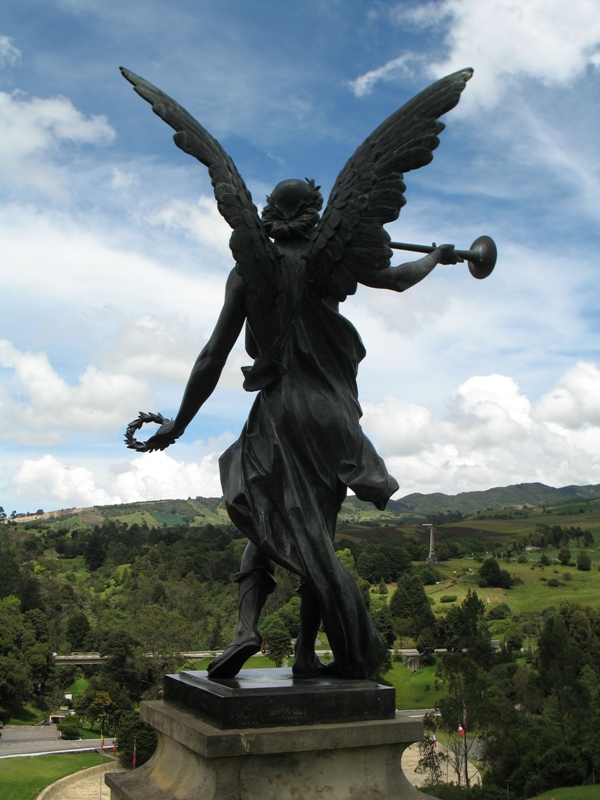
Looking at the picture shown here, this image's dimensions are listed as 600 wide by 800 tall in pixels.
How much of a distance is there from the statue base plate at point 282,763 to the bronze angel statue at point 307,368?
0.53 metres

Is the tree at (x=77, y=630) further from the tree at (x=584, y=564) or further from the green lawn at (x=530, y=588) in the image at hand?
the tree at (x=584, y=564)

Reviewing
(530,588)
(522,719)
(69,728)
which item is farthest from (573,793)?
(530,588)

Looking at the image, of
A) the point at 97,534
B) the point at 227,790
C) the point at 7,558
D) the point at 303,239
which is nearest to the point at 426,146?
the point at 303,239

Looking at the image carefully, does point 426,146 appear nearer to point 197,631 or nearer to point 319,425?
point 319,425

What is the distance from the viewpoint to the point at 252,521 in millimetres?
4996

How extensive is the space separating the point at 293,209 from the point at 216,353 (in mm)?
1158

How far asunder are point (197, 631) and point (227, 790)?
3147 inches

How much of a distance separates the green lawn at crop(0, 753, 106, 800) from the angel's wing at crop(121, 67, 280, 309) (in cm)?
4346

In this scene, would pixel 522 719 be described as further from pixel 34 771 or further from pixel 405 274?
pixel 405 274

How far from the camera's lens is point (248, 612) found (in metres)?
5.01

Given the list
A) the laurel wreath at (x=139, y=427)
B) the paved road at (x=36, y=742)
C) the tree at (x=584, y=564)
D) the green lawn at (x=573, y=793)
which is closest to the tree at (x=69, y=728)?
the paved road at (x=36, y=742)

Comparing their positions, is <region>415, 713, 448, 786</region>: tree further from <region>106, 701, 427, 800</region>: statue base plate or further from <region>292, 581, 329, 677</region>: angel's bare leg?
<region>106, 701, 427, 800</region>: statue base plate

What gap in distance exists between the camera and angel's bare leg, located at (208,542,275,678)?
4.82 meters

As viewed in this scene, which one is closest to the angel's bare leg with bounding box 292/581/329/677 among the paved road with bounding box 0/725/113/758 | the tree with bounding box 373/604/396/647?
the paved road with bounding box 0/725/113/758
